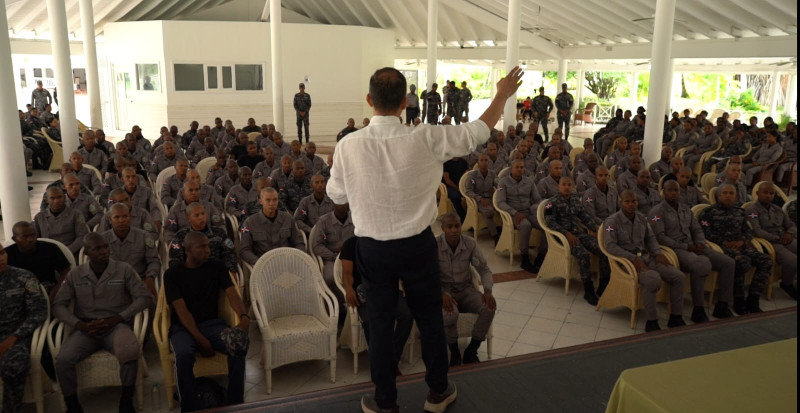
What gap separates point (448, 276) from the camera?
4551 mm

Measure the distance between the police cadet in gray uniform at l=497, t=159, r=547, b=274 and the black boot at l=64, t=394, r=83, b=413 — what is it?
4.47 meters

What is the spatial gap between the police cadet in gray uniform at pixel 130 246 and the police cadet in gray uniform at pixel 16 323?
815 millimetres

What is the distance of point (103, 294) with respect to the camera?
12.9 feet

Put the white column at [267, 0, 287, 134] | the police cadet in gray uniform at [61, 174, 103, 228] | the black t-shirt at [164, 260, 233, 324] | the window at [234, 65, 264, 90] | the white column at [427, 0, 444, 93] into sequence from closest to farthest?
the black t-shirt at [164, 260, 233, 324] < the police cadet in gray uniform at [61, 174, 103, 228] < the white column at [267, 0, 287, 134] < the white column at [427, 0, 444, 93] < the window at [234, 65, 264, 90]

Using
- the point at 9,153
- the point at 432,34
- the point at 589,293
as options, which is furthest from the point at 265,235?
the point at 432,34

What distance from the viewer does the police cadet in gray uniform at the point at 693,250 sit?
5.29m

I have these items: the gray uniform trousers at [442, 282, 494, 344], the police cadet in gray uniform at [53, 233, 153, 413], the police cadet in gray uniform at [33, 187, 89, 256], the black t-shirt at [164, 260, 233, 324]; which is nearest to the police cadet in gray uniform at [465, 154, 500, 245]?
the gray uniform trousers at [442, 282, 494, 344]

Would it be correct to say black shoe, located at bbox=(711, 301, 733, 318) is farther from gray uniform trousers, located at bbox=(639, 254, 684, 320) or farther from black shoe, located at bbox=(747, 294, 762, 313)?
gray uniform trousers, located at bbox=(639, 254, 684, 320)

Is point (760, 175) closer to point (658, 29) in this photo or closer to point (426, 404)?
point (658, 29)

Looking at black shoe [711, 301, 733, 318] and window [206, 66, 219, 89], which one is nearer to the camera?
black shoe [711, 301, 733, 318]

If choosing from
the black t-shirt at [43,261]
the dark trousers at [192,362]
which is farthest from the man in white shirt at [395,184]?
the black t-shirt at [43,261]

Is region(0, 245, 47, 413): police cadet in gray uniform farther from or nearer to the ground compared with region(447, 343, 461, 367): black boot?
farther from the ground

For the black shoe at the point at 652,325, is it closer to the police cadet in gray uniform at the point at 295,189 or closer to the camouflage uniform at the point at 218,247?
the camouflage uniform at the point at 218,247

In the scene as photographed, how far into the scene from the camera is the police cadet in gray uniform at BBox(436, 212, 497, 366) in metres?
4.32
